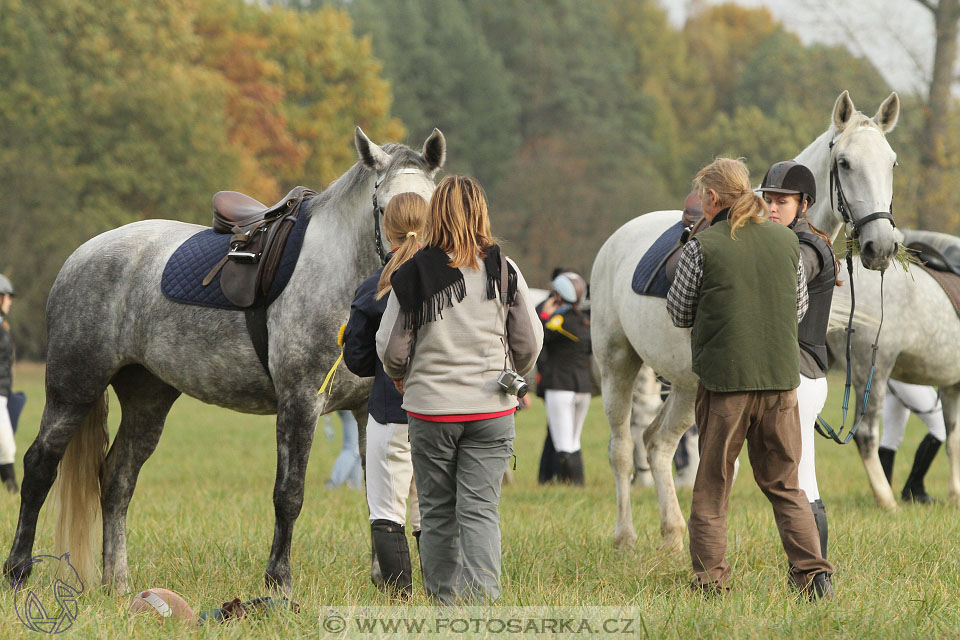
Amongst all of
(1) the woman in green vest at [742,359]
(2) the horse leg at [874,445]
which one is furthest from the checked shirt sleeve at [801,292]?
(2) the horse leg at [874,445]

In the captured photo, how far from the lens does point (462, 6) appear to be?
58812 millimetres

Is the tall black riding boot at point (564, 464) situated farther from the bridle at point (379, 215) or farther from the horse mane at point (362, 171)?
the bridle at point (379, 215)

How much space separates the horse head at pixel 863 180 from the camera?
18.5 feet

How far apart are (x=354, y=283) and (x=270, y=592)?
1.47 meters

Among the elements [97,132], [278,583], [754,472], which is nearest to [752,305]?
[754,472]

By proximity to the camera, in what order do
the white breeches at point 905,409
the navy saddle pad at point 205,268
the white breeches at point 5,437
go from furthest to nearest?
the white breeches at point 5,437
the white breeches at point 905,409
the navy saddle pad at point 205,268

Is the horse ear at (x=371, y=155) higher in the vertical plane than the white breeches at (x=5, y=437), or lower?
higher

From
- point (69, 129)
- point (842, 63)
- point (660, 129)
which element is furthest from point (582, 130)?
point (842, 63)

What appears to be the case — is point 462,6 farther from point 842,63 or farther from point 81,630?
point 81,630

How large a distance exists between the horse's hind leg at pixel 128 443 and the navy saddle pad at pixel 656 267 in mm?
2757

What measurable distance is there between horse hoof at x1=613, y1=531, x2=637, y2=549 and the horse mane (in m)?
2.75

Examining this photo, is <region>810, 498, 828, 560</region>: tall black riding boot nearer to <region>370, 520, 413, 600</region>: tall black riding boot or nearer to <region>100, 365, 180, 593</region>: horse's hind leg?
<region>370, 520, 413, 600</region>: tall black riding boot

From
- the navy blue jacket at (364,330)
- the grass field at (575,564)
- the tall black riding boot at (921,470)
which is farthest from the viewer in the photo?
the tall black riding boot at (921,470)

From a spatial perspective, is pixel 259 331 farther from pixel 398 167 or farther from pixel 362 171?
pixel 398 167
